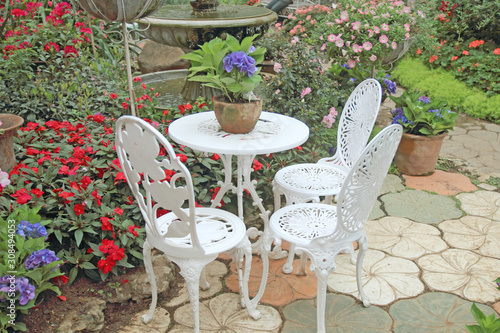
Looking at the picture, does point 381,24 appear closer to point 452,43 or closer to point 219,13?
point 219,13

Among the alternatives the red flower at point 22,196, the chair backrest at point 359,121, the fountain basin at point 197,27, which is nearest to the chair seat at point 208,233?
the red flower at point 22,196

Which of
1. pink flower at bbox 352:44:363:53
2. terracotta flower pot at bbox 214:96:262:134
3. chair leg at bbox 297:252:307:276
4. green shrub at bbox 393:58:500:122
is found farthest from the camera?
green shrub at bbox 393:58:500:122

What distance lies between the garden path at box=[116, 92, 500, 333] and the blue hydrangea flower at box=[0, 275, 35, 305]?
0.52 metres

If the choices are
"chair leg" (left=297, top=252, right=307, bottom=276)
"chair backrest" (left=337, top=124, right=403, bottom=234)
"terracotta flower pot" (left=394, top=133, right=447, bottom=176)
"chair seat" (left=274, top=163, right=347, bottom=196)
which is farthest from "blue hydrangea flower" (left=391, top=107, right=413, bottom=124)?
"chair backrest" (left=337, top=124, right=403, bottom=234)

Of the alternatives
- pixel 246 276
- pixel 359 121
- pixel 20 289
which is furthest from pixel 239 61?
pixel 20 289

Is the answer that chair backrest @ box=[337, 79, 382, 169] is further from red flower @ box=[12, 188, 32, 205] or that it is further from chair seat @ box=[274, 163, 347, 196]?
red flower @ box=[12, 188, 32, 205]

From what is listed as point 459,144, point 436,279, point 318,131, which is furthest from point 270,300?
point 459,144

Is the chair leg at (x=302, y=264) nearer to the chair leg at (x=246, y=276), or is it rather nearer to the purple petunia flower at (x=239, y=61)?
the chair leg at (x=246, y=276)

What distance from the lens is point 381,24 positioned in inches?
153

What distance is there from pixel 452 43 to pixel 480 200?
3.68 meters

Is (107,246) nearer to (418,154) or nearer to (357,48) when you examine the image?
(418,154)

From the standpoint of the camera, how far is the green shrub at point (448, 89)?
509 cm

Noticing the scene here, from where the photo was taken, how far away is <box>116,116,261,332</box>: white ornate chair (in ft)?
5.11

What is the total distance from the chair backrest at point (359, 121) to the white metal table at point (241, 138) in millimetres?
365
